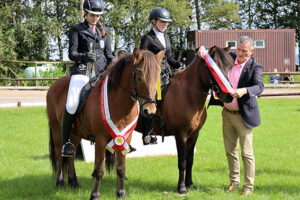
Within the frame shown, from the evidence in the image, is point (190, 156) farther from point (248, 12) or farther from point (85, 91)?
point (248, 12)

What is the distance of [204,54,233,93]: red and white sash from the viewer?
5.11m

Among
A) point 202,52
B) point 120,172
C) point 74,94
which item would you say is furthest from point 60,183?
point 202,52

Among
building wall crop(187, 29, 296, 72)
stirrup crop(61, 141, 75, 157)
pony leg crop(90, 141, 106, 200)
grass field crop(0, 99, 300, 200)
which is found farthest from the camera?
building wall crop(187, 29, 296, 72)

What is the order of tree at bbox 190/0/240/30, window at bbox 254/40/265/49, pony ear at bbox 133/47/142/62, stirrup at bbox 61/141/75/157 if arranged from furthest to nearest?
1. tree at bbox 190/0/240/30
2. window at bbox 254/40/265/49
3. stirrup at bbox 61/141/75/157
4. pony ear at bbox 133/47/142/62

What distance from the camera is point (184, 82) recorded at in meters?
5.94

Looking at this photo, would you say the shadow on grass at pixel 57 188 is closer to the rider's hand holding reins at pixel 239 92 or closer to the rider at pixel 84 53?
the rider at pixel 84 53

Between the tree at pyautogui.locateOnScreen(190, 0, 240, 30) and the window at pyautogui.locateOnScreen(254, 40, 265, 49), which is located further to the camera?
the tree at pyautogui.locateOnScreen(190, 0, 240, 30)

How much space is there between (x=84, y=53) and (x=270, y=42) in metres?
32.8

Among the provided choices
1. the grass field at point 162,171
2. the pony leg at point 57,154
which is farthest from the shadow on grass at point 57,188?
the pony leg at point 57,154

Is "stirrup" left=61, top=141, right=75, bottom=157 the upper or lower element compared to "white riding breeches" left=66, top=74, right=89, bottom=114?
lower

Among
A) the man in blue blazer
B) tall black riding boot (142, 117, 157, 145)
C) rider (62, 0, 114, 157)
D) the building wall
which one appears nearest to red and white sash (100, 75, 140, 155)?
rider (62, 0, 114, 157)

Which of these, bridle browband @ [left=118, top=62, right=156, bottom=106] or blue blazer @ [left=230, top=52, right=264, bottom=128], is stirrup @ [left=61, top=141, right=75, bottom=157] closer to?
bridle browband @ [left=118, top=62, right=156, bottom=106]

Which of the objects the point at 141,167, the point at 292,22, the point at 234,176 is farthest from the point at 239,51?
the point at 292,22

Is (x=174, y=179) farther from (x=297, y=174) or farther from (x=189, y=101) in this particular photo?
(x=297, y=174)
